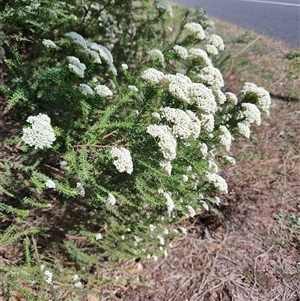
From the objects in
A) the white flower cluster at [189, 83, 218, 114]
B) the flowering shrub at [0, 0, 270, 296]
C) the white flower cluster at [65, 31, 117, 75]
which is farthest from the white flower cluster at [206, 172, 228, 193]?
the white flower cluster at [65, 31, 117, 75]

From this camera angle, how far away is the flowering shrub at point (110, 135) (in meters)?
2.18

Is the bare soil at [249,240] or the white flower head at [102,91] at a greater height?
the white flower head at [102,91]

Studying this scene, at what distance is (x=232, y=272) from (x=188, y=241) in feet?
1.60

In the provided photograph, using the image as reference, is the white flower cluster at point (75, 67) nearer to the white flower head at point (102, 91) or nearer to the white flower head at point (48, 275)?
the white flower head at point (102, 91)

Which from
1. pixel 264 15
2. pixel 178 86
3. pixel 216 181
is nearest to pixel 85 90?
pixel 178 86

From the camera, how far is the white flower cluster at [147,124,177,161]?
2014mm

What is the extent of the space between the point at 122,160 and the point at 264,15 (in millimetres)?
6846

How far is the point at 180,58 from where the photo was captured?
3104mm

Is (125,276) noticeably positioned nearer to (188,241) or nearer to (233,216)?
(188,241)

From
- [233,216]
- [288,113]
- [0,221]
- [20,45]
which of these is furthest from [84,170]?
[288,113]

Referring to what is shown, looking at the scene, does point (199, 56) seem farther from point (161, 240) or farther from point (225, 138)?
point (161, 240)

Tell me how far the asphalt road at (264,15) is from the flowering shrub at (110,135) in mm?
3396

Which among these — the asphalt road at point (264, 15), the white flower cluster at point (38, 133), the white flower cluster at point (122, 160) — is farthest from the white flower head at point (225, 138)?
the asphalt road at point (264, 15)

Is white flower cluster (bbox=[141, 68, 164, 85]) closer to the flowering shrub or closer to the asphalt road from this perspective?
the flowering shrub
